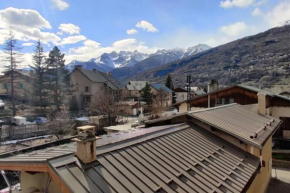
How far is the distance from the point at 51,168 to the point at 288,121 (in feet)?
87.8

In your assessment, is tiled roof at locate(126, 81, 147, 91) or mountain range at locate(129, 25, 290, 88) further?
mountain range at locate(129, 25, 290, 88)

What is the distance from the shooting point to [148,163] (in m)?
6.27

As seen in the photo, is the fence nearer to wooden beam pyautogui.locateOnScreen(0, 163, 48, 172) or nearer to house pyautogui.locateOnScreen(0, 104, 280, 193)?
house pyautogui.locateOnScreen(0, 104, 280, 193)

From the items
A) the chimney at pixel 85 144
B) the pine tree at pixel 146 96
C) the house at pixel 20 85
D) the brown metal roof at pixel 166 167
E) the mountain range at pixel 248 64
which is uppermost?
the mountain range at pixel 248 64

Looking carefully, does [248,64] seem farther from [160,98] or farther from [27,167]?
[27,167]

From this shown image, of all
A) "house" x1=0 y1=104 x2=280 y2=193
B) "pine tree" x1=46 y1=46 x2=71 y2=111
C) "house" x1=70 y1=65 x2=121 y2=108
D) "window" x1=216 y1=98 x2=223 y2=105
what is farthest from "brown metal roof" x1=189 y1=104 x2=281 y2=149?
"house" x1=70 y1=65 x2=121 y2=108

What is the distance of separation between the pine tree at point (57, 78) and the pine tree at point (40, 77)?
1.01 meters

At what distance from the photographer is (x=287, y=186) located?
14.7m

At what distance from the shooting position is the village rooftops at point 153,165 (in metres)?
4.86

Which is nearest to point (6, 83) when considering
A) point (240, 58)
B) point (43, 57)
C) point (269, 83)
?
point (43, 57)

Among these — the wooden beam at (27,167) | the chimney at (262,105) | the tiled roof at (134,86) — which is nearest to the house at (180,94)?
the tiled roof at (134,86)

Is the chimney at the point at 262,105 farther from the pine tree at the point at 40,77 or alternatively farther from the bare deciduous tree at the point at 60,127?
the pine tree at the point at 40,77

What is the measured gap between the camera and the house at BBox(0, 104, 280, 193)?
4.92m

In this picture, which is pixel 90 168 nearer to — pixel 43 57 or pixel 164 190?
pixel 164 190
